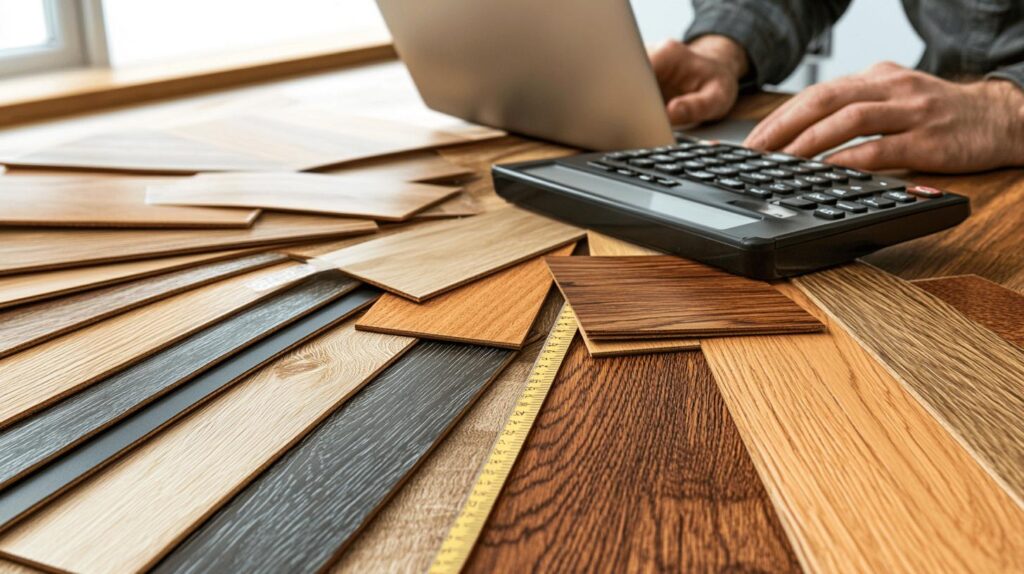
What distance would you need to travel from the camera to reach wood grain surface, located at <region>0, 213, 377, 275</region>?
0.73m

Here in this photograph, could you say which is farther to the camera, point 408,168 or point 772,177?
point 408,168

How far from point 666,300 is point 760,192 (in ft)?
0.61

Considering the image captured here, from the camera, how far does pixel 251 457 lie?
0.46 meters

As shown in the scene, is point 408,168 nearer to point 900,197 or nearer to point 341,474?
point 900,197

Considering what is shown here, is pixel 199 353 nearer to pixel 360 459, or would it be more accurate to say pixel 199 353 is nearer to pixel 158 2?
pixel 360 459

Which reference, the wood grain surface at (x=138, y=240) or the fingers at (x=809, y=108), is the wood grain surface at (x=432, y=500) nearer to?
the wood grain surface at (x=138, y=240)

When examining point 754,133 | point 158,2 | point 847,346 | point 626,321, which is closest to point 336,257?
point 626,321

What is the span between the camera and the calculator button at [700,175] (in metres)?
0.81

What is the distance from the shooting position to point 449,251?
76 centimetres

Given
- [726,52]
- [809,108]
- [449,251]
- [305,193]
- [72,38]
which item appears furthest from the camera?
[72,38]

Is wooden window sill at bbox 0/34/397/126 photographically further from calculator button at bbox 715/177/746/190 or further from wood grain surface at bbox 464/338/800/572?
wood grain surface at bbox 464/338/800/572

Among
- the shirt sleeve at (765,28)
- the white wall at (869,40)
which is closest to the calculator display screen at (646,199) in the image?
the shirt sleeve at (765,28)

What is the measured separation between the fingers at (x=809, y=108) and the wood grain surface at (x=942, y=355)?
1.17 ft

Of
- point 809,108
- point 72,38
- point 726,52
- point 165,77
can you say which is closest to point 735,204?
point 809,108
